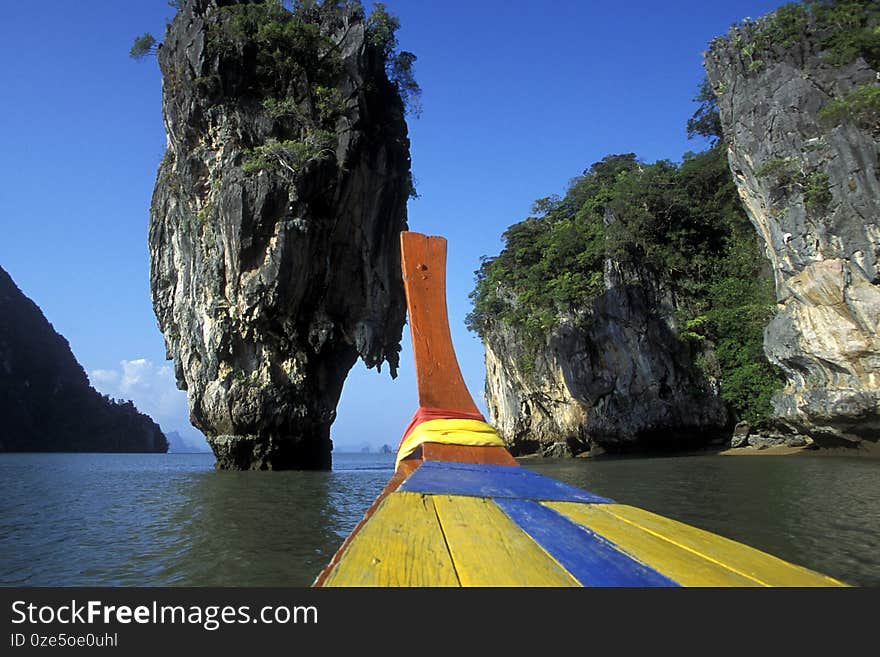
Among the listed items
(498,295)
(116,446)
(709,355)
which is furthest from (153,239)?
(116,446)

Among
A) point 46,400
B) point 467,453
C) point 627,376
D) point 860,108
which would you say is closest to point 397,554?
point 467,453

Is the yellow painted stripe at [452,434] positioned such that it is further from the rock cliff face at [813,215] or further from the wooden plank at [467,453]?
the rock cliff face at [813,215]

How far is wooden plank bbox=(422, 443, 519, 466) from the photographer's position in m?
2.68

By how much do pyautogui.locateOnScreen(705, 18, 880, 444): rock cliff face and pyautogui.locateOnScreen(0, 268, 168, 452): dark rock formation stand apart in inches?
2818

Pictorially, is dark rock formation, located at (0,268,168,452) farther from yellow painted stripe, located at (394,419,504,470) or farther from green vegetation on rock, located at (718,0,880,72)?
green vegetation on rock, located at (718,0,880,72)

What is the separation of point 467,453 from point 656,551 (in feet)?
4.54

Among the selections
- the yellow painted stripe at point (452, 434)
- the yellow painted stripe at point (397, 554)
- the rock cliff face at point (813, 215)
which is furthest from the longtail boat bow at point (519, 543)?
the rock cliff face at point (813, 215)

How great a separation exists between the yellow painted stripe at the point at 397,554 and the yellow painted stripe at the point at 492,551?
0.13 ft

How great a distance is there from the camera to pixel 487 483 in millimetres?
2164

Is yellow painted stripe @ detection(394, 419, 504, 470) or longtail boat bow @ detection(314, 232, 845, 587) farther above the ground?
yellow painted stripe @ detection(394, 419, 504, 470)

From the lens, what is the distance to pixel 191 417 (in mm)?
17438

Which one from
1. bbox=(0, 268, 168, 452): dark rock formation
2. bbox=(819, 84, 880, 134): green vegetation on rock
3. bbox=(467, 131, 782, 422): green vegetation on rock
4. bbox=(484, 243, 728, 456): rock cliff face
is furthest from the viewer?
bbox=(0, 268, 168, 452): dark rock formation

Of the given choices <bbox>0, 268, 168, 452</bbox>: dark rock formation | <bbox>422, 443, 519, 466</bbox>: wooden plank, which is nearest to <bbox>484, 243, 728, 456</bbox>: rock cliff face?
<bbox>422, 443, 519, 466</bbox>: wooden plank

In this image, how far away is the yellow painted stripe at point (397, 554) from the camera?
46.0 inches
